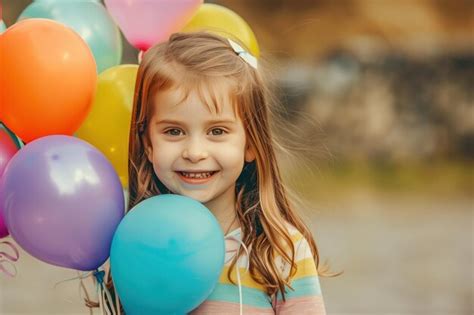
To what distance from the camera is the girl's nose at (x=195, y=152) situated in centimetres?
188

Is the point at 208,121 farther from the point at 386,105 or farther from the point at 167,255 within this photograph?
the point at 386,105

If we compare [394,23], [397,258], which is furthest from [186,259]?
[394,23]

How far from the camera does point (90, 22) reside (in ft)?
7.86

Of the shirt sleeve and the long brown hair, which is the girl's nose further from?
the shirt sleeve

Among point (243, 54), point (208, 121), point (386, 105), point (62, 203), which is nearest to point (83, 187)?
point (62, 203)

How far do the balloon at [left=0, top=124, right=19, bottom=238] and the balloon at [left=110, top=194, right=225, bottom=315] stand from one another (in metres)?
0.42

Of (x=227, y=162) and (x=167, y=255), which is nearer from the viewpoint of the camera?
(x=167, y=255)

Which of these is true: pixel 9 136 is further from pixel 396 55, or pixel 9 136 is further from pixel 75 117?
pixel 396 55

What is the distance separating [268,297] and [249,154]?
0.31 m

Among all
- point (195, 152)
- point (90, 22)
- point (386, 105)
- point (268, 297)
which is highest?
point (90, 22)

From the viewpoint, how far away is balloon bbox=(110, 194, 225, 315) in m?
1.79

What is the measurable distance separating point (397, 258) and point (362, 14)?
198 cm

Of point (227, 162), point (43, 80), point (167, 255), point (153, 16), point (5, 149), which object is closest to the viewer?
point (167, 255)

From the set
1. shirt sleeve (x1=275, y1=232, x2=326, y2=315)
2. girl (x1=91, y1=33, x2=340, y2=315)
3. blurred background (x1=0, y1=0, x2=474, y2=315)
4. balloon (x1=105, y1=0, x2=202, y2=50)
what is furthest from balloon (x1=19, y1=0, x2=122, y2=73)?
blurred background (x1=0, y1=0, x2=474, y2=315)
